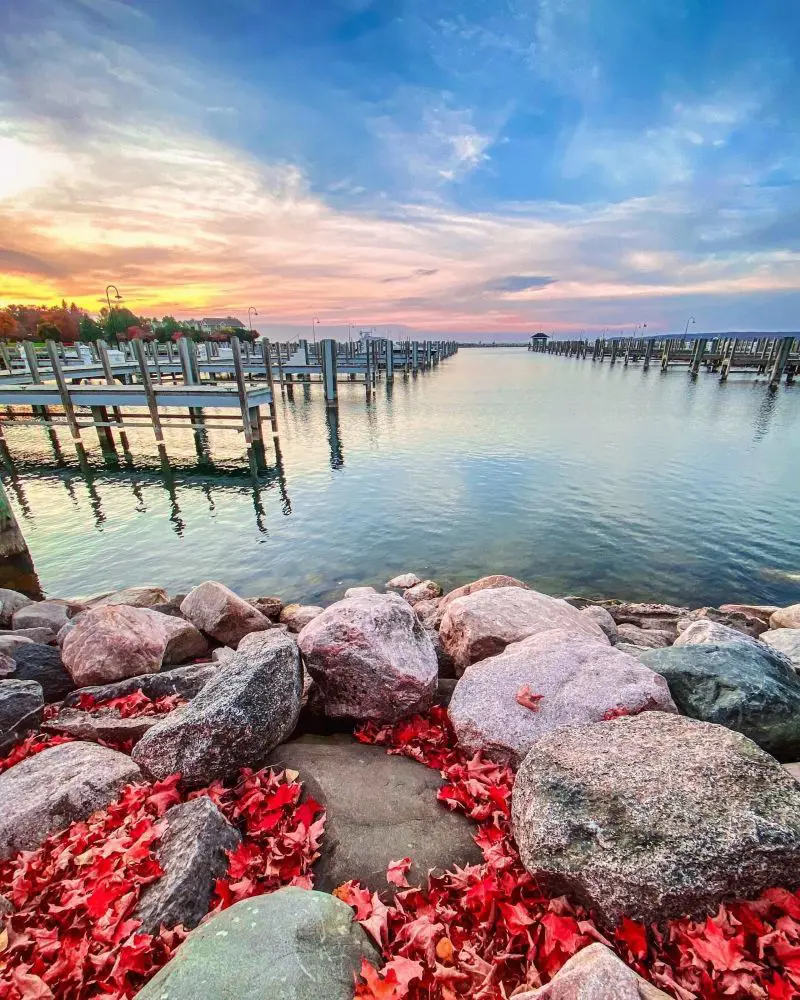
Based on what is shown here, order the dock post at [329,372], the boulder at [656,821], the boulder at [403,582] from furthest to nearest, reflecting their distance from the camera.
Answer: the dock post at [329,372] → the boulder at [403,582] → the boulder at [656,821]

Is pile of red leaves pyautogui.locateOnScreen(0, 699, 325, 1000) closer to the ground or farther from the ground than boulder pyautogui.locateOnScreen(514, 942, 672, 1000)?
closer to the ground

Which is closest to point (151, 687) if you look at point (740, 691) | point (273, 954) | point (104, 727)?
point (104, 727)

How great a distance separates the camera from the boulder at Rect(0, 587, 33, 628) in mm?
9867

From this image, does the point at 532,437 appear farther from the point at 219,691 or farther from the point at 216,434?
the point at 219,691

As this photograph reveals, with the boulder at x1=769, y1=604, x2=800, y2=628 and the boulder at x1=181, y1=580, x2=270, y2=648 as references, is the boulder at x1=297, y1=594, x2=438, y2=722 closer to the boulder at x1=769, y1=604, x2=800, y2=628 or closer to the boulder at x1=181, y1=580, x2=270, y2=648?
the boulder at x1=181, y1=580, x2=270, y2=648

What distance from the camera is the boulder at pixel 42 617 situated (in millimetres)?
9367

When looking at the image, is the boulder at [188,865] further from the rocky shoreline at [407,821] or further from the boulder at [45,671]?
the boulder at [45,671]

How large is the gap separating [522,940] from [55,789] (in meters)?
3.67

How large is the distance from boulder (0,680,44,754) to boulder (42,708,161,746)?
0.52 ft

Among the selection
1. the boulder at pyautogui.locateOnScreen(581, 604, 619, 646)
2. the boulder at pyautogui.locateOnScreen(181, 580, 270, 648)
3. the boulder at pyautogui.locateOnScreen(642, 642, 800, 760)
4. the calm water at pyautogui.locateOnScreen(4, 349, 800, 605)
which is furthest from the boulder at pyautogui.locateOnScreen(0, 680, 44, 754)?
the calm water at pyautogui.locateOnScreen(4, 349, 800, 605)

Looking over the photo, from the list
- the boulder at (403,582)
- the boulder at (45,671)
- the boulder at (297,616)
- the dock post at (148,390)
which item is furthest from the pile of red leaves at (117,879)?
the dock post at (148,390)

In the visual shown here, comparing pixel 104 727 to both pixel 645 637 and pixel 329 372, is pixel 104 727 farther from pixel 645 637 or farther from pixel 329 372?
pixel 329 372

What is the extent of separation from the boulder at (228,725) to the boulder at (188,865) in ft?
1.36

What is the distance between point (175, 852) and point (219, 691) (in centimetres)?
124
